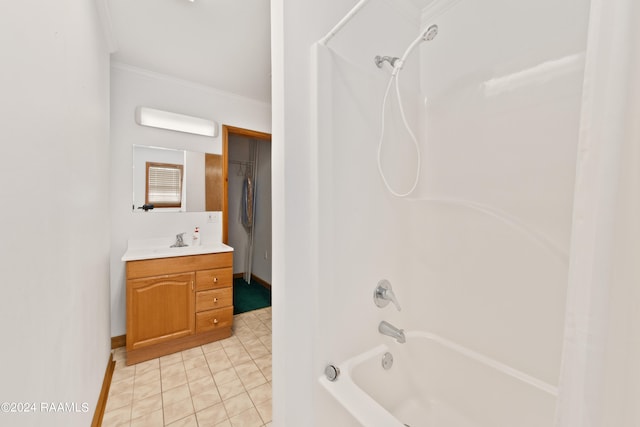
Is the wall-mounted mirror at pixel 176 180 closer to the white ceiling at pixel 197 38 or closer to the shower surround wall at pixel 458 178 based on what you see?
the white ceiling at pixel 197 38

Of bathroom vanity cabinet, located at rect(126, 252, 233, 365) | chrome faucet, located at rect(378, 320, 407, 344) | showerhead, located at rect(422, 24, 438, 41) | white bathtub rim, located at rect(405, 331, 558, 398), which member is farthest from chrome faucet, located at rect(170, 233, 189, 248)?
showerhead, located at rect(422, 24, 438, 41)

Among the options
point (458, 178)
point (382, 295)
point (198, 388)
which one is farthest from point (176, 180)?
point (458, 178)

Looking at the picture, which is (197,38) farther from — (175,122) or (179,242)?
(179,242)

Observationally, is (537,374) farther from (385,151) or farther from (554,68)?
(554,68)

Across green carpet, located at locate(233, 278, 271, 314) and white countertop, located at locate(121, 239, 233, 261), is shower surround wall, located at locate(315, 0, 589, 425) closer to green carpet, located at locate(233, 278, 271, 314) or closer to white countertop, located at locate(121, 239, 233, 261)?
white countertop, located at locate(121, 239, 233, 261)

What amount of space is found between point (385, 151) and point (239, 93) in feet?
7.20

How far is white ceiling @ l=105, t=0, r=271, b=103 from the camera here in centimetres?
160

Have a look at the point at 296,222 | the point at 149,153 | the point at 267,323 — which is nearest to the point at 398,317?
the point at 296,222

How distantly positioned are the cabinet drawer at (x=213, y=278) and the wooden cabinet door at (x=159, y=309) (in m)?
0.06

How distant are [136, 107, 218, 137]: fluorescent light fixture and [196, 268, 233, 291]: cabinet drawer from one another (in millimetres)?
1465

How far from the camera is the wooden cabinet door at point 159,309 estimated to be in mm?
1951

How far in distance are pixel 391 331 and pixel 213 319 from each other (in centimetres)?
178

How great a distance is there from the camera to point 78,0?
1.09 metres

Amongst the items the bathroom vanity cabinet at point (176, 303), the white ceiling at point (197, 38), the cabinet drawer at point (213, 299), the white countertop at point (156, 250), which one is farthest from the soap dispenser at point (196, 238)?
the white ceiling at point (197, 38)
